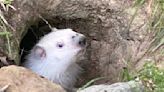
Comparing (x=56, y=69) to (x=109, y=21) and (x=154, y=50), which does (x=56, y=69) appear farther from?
(x=154, y=50)

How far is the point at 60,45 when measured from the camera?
4.43 m

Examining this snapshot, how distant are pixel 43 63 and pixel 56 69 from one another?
0.13 m

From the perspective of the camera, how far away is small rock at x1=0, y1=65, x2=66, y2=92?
2955 millimetres

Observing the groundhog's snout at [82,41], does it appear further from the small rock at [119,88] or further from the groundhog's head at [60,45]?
the small rock at [119,88]

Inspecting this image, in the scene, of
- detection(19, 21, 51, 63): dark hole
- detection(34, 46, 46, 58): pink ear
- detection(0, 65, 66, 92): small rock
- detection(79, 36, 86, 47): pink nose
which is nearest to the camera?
detection(0, 65, 66, 92): small rock

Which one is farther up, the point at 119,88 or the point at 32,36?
the point at 119,88

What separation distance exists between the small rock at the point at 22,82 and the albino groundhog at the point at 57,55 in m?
1.21

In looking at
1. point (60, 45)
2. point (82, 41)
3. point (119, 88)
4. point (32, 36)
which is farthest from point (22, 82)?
point (32, 36)

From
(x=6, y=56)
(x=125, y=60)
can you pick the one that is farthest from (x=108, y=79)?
(x=6, y=56)

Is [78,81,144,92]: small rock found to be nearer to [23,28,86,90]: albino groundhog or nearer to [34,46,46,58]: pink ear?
[23,28,86,90]: albino groundhog

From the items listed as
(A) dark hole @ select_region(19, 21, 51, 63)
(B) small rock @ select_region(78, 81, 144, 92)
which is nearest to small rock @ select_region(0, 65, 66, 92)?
(B) small rock @ select_region(78, 81, 144, 92)

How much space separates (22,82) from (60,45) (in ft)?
4.70

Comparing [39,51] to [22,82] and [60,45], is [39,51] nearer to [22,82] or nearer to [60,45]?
[60,45]

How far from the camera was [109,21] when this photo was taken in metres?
4.36
